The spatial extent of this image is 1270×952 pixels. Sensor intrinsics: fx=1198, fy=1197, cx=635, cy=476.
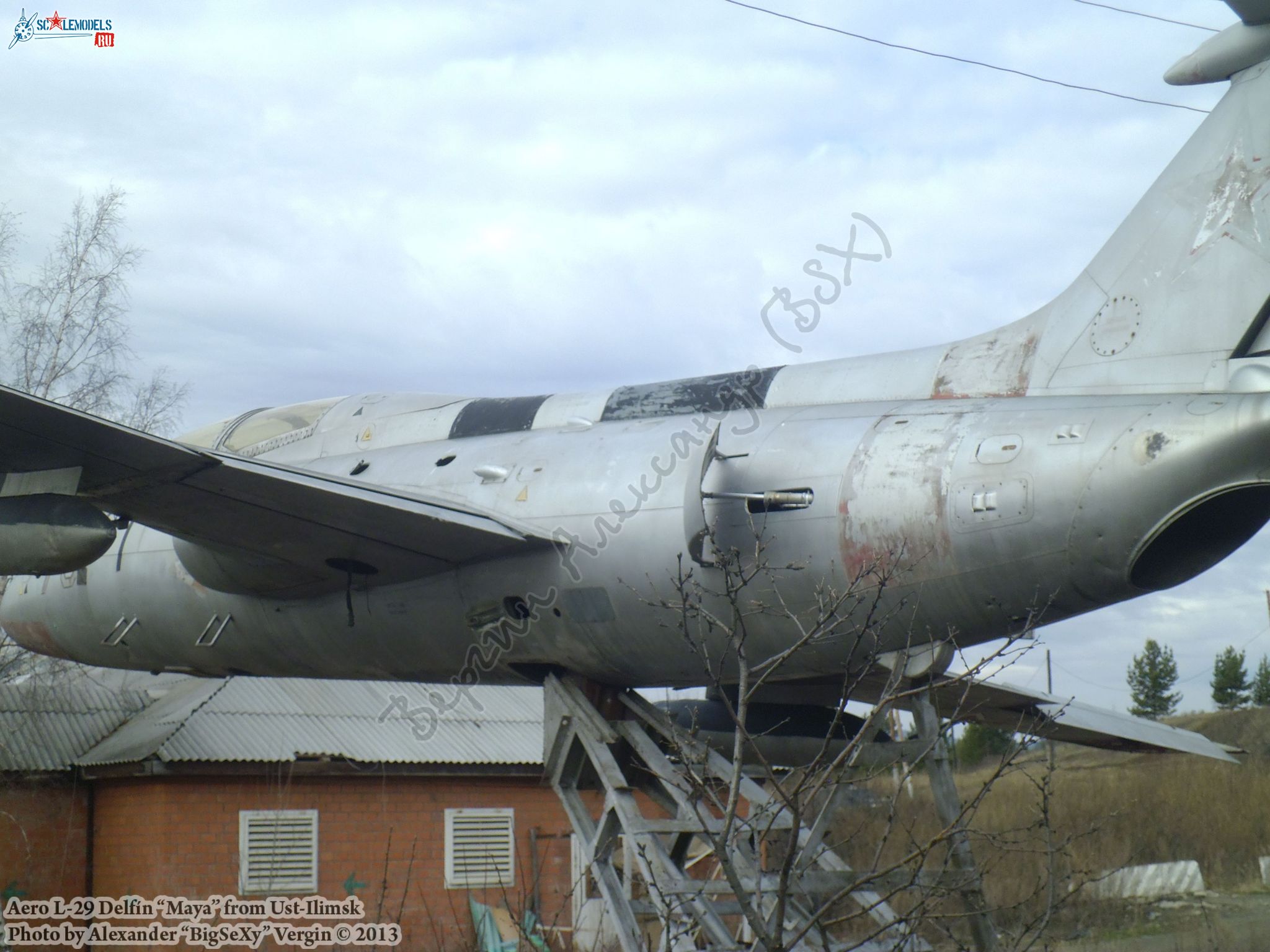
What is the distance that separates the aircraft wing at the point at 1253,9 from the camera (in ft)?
22.9

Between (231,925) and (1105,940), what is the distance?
11.1 metres

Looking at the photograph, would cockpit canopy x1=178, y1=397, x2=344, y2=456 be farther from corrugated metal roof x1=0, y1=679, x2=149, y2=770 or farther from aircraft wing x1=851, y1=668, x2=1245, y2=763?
corrugated metal roof x1=0, y1=679, x2=149, y2=770

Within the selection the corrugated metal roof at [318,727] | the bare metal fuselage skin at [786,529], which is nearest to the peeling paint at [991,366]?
the bare metal fuselage skin at [786,529]

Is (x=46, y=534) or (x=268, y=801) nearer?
(x=46, y=534)

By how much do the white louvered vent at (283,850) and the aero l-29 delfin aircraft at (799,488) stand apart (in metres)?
7.01

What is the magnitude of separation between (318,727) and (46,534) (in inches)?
414

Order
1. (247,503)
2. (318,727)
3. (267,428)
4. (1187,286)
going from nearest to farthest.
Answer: (1187,286), (247,503), (267,428), (318,727)

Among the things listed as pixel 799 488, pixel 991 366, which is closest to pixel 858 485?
pixel 799 488

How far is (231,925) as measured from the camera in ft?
49.4

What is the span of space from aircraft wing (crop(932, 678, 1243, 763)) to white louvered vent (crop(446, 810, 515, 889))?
8.58 metres

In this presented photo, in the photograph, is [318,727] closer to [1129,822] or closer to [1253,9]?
[1129,822]

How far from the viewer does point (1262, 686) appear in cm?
4278

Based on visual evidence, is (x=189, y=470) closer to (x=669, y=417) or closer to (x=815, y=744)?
(x=669, y=417)

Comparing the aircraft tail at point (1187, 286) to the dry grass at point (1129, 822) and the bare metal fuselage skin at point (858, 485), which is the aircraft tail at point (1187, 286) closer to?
the bare metal fuselage skin at point (858, 485)
